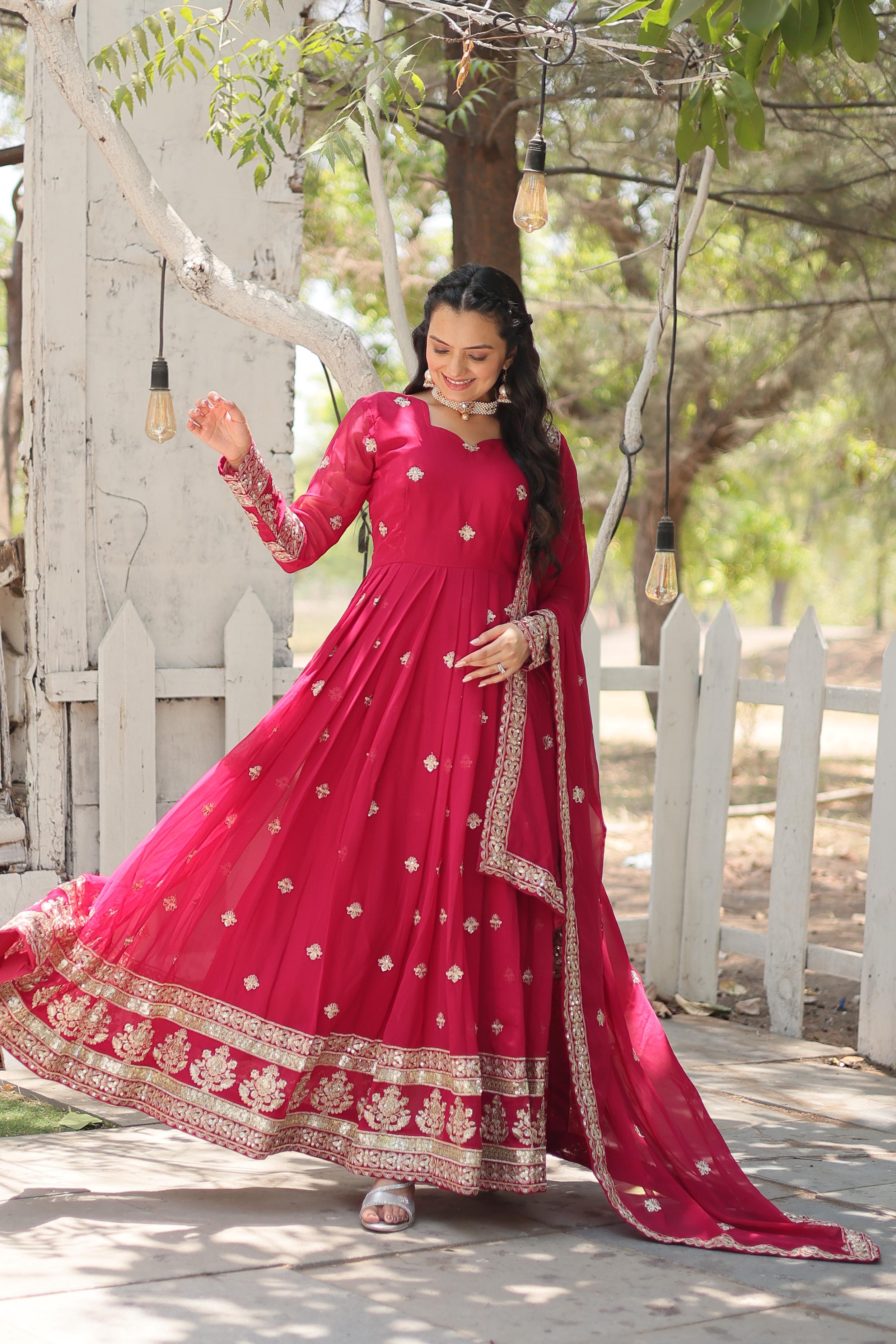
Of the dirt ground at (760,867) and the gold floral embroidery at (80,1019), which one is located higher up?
the gold floral embroidery at (80,1019)

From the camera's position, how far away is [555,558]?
293 centimetres

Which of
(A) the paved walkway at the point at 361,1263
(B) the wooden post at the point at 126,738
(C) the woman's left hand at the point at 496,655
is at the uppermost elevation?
(C) the woman's left hand at the point at 496,655

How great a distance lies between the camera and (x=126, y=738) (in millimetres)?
4164

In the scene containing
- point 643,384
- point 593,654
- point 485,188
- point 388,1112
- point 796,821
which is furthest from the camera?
point 485,188

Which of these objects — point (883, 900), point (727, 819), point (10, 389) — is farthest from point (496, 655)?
point (10, 389)

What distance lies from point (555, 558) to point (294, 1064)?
1101 millimetres

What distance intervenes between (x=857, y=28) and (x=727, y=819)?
2.81 meters

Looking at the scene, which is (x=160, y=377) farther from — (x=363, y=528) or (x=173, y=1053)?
(x=173, y=1053)

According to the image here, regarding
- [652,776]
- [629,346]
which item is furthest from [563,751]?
[652,776]

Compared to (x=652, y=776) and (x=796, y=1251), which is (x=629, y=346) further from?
(x=796, y=1251)

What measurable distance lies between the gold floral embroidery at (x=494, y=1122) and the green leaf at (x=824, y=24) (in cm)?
194

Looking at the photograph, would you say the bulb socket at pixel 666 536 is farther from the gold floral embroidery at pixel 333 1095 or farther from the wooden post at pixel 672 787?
the gold floral embroidery at pixel 333 1095

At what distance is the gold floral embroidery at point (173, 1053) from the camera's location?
8.75ft

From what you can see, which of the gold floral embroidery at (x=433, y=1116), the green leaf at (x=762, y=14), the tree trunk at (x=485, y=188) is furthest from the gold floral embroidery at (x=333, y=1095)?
the tree trunk at (x=485, y=188)
